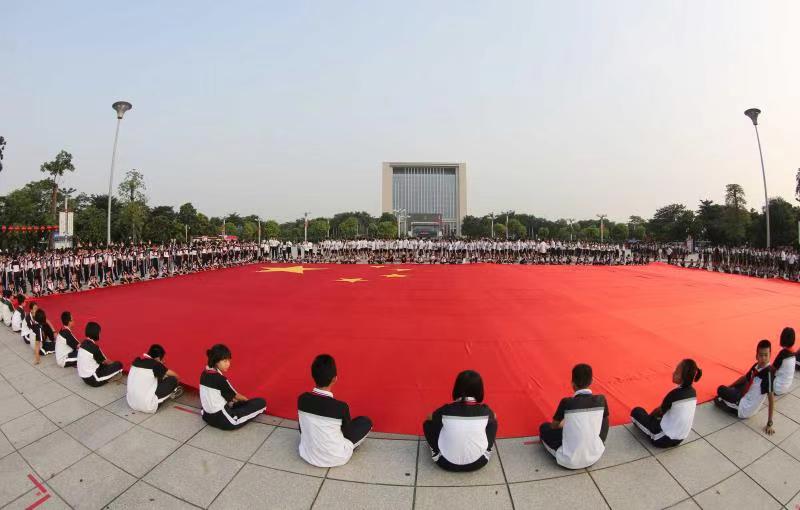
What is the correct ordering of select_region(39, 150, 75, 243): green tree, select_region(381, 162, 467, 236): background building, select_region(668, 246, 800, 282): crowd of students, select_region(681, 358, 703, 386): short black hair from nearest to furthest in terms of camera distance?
select_region(681, 358, 703, 386): short black hair, select_region(668, 246, 800, 282): crowd of students, select_region(39, 150, 75, 243): green tree, select_region(381, 162, 467, 236): background building

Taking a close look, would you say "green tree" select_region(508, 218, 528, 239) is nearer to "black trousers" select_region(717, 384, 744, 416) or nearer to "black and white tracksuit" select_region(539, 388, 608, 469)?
"black trousers" select_region(717, 384, 744, 416)

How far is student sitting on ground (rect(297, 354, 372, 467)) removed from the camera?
12.3 feet

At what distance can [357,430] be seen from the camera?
400cm


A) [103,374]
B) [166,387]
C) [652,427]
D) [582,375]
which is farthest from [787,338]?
[103,374]

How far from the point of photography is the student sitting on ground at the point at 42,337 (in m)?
7.06

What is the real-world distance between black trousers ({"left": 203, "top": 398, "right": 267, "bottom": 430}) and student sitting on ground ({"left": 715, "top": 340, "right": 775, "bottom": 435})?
5939 millimetres

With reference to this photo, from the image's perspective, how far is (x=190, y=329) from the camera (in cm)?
861

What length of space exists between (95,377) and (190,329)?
9.45ft

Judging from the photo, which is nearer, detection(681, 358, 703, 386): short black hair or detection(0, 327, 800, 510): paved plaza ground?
detection(0, 327, 800, 510): paved plaza ground

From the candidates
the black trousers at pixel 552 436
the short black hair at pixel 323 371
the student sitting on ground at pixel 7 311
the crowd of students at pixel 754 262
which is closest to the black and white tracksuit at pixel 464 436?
the black trousers at pixel 552 436

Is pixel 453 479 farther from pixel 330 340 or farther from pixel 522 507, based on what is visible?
pixel 330 340

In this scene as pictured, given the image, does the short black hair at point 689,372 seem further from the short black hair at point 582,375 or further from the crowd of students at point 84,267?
the crowd of students at point 84,267

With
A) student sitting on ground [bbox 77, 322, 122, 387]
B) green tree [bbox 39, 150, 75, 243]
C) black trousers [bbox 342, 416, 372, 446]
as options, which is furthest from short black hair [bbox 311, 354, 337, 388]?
green tree [bbox 39, 150, 75, 243]

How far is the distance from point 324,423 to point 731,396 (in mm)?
5076
